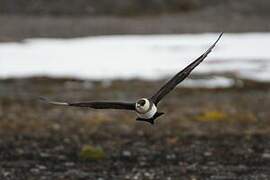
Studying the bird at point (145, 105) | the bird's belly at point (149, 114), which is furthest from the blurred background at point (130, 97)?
the bird's belly at point (149, 114)

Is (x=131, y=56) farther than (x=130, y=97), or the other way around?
(x=131, y=56)

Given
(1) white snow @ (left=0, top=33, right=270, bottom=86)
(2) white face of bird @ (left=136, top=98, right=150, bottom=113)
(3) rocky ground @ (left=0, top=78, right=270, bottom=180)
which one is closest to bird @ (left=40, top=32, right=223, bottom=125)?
(2) white face of bird @ (left=136, top=98, right=150, bottom=113)

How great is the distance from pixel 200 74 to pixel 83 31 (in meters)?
15.5

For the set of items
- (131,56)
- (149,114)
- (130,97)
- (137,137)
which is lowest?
(137,137)

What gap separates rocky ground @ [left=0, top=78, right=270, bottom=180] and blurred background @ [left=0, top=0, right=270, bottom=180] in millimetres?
21

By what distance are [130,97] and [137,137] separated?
4.83 m

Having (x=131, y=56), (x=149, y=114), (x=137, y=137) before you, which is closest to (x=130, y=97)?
(x=137, y=137)

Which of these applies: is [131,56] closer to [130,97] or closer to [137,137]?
[130,97]

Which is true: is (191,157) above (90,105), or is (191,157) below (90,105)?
below

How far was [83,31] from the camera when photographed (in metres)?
39.5

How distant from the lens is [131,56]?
1152 inches

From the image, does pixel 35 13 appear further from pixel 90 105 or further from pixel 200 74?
pixel 90 105

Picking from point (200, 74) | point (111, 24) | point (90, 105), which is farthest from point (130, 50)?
point (90, 105)

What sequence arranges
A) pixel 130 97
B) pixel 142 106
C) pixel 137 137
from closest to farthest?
pixel 142 106, pixel 137 137, pixel 130 97
